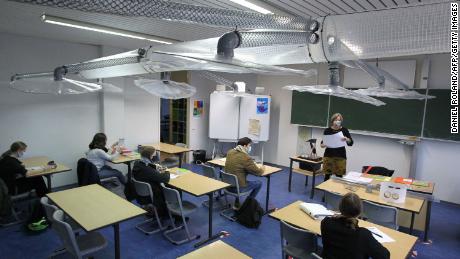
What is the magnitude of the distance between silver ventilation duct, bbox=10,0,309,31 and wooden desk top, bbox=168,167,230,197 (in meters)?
2.33

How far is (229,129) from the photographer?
724 centimetres

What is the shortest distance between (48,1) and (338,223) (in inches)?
84.0

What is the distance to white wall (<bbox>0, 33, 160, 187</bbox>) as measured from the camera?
465 centimetres

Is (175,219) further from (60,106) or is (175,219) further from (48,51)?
(48,51)

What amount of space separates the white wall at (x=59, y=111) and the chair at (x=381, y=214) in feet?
16.3

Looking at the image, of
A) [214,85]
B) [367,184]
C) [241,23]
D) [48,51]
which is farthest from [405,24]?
[214,85]

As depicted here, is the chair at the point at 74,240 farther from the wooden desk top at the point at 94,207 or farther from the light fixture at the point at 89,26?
the light fixture at the point at 89,26

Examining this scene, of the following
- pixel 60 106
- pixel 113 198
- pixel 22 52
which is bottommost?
pixel 113 198

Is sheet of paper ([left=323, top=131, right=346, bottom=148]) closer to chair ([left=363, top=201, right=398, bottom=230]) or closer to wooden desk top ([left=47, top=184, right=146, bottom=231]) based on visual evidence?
chair ([left=363, top=201, right=398, bottom=230])

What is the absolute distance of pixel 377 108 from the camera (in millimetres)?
5840

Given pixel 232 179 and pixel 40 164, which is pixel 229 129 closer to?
pixel 232 179

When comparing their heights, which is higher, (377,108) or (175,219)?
(377,108)

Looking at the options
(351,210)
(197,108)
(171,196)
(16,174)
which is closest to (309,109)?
(197,108)

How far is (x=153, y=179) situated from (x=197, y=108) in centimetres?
408
